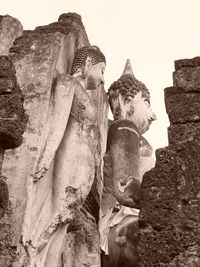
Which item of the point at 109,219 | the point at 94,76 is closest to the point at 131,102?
the point at 94,76

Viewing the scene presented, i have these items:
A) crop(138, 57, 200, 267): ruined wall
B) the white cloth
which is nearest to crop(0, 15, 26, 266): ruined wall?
crop(138, 57, 200, 267): ruined wall

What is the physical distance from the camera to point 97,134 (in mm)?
8562

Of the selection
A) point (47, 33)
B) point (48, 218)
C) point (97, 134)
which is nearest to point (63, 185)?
point (48, 218)

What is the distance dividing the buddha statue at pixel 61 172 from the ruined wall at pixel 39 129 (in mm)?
95

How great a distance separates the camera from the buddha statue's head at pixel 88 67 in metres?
9.20

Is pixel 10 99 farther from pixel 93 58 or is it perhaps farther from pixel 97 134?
pixel 93 58

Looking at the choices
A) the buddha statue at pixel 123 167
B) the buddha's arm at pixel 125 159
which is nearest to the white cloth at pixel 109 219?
the buddha statue at pixel 123 167

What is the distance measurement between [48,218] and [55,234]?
196 mm

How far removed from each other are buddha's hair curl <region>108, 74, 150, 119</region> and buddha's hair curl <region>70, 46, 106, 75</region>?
478 millimetres

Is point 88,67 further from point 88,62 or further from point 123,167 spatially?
point 123,167

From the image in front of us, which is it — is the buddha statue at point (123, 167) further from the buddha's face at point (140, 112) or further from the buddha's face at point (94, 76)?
the buddha's face at point (94, 76)

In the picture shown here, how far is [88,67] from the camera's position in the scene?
9.25 meters

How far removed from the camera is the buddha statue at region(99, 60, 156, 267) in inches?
315

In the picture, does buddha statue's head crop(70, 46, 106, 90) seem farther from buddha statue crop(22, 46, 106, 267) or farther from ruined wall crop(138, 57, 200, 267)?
ruined wall crop(138, 57, 200, 267)
